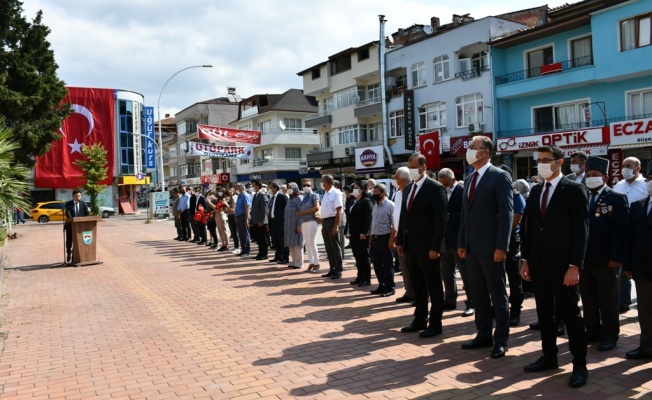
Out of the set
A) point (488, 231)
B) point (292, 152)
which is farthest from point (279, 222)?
point (292, 152)

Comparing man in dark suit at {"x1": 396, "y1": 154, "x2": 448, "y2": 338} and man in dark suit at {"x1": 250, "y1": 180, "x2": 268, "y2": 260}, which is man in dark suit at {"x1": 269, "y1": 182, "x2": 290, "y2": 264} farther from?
man in dark suit at {"x1": 396, "y1": 154, "x2": 448, "y2": 338}

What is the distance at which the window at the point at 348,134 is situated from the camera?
4200cm

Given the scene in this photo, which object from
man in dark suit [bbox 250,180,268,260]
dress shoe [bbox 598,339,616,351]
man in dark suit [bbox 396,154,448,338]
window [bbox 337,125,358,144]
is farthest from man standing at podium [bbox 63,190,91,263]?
window [bbox 337,125,358,144]

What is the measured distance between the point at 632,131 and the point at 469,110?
968 centimetres

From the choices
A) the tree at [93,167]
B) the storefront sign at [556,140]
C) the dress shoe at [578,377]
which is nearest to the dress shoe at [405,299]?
the dress shoe at [578,377]

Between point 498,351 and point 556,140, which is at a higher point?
point 556,140

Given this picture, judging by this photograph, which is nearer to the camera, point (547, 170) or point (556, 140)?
point (547, 170)

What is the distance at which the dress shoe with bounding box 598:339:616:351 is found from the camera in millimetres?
5574

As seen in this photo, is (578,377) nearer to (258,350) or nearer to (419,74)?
(258,350)

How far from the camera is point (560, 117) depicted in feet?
88.8

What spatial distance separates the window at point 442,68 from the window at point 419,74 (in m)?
1.04

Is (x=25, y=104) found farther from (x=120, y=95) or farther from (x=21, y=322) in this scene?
(x=120, y=95)

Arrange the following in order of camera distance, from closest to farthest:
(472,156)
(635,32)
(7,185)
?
1. (472,156)
2. (7,185)
3. (635,32)

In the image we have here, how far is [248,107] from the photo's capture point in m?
63.1
